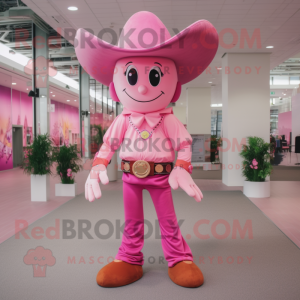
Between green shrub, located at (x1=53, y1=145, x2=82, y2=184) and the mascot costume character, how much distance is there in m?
3.16

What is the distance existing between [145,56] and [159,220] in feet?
3.84

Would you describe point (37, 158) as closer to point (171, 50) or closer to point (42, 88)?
point (42, 88)

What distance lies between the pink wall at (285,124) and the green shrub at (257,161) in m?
15.1

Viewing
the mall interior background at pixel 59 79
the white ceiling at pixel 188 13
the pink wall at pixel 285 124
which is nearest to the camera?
the white ceiling at pixel 188 13

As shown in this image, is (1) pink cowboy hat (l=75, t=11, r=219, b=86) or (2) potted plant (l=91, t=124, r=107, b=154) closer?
(1) pink cowboy hat (l=75, t=11, r=219, b=86)

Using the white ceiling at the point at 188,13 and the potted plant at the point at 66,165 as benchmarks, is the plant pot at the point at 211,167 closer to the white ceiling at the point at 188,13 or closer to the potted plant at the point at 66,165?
the white ceiling at the point at 188,13

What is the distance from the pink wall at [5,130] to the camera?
9742 millimetres

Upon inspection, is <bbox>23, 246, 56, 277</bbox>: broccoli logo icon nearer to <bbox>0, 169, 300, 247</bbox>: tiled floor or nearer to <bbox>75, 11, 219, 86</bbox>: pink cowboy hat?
<bbox>0, 169, 300, 247</bbox>: tiled floor

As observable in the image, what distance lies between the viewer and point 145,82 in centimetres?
205

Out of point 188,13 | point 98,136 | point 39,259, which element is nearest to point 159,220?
point 39,259

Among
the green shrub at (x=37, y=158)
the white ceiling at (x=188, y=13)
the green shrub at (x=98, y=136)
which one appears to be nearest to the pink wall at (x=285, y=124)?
the white ceiling at (x=188, y=13)

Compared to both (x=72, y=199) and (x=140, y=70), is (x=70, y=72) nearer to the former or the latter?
(x=72, y=199)

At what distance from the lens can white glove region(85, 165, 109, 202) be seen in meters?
1.97

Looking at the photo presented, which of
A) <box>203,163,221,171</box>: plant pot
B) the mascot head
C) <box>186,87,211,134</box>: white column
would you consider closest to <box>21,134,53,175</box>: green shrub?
the mascot head
